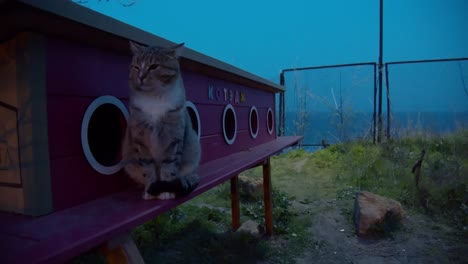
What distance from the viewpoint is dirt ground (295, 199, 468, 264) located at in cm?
288

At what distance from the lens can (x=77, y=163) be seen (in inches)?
48.8

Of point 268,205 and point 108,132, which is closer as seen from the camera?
point 108,132

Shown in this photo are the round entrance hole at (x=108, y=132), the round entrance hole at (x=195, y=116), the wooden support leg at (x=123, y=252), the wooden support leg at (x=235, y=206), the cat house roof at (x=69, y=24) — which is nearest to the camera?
the cat house roof at (x=69, y=24)

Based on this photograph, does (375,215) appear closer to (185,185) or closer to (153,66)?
(185,185)

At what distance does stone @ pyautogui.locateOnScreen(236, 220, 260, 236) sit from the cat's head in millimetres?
2262

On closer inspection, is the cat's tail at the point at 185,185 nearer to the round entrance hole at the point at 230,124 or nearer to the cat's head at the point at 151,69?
the cat's head at the point at 151,69

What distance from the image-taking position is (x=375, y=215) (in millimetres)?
3320

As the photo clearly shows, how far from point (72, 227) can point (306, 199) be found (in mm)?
3789

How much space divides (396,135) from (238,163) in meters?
4.97

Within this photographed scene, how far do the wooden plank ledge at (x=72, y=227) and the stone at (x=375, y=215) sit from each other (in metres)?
2.48

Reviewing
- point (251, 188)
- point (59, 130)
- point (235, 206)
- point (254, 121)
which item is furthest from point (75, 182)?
point (251, 188)

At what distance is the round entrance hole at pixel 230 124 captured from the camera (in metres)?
2.63

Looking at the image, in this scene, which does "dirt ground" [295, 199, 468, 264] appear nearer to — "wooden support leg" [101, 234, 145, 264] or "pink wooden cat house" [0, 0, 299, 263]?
"pink wooden cat house" [0, 0, 299, 263]

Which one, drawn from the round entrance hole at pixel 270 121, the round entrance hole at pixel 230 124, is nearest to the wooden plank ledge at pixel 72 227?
the round entrance hole at pixel 230 124
